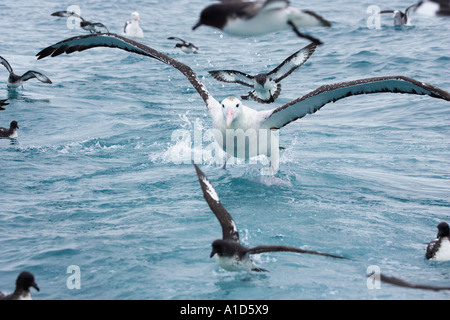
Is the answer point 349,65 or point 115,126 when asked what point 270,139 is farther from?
point 349,65

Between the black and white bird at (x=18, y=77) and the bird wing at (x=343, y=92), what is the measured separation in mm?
9853

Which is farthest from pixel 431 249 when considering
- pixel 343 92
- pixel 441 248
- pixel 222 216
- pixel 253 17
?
pixel 253 17

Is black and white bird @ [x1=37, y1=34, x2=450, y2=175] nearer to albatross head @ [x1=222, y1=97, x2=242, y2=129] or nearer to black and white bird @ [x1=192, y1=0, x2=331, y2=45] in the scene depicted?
albatross head @ [x1=222, y1=97, x2=242, y2=129]

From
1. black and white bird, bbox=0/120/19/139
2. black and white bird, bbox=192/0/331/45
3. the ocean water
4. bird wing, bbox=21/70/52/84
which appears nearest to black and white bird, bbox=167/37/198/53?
the ocean water

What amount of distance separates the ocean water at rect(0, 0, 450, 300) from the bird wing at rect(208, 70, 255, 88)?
1.12 metres

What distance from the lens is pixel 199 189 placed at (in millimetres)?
10406

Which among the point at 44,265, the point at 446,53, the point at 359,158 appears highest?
the point at 446,53

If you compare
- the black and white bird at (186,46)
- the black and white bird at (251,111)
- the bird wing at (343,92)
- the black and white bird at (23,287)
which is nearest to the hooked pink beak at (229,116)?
the black and white bird at (251,111)

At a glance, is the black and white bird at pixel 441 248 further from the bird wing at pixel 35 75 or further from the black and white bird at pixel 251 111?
the bird wing at pixel 35 75

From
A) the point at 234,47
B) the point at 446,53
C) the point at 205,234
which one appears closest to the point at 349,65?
the point at 446,53

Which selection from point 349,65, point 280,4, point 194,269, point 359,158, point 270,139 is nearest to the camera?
point 280,4

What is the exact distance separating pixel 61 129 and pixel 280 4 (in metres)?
11.4

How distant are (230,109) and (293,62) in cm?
532

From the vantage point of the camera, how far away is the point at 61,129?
46.6 feet
